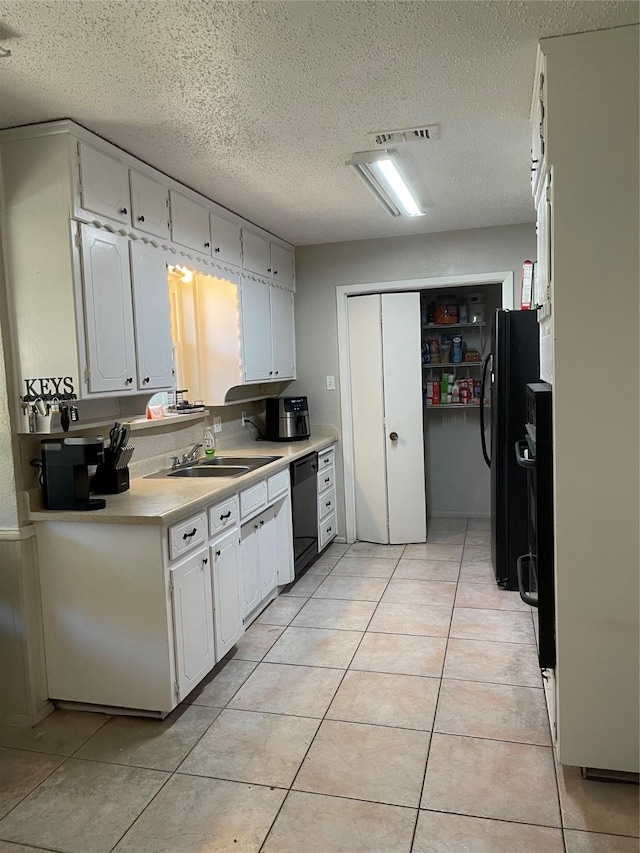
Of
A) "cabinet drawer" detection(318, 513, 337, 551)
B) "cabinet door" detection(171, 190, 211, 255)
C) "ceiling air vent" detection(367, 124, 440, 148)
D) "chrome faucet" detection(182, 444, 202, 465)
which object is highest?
"ceiling air vent" detection(367, 124, 440, 148)

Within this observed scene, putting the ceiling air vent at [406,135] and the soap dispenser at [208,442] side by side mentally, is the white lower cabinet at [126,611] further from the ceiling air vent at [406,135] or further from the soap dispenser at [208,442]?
the ceiling air vent at [406,135]

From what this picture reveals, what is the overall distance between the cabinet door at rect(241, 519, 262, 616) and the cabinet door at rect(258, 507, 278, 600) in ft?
0.16

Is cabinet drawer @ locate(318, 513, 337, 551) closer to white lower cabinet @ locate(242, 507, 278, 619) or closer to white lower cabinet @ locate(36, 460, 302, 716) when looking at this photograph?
white lower cabinet @ locate(242, 507, 278, 619)

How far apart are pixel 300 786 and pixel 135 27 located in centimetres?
248

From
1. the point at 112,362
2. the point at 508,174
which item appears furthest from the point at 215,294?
the point at 508,174

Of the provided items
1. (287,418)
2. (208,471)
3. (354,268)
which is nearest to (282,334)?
(287,418)

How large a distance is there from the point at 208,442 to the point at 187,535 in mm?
1554

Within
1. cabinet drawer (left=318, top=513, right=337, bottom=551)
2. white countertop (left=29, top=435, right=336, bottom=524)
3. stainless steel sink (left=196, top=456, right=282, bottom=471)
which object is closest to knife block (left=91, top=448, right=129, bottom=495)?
white countertop (left=29, top=435, right=336, bottom=524)

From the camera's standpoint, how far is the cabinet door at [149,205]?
2.92 m

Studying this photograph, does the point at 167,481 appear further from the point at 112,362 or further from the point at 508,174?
the point at 508,174

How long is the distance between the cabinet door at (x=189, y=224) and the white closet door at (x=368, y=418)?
64.3 inches

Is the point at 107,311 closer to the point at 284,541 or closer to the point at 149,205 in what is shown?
the point at 149,205

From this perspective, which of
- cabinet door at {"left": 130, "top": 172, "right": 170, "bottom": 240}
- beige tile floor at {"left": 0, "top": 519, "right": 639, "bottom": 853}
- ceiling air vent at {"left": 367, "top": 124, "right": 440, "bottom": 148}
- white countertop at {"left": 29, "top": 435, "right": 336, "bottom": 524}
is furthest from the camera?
cabinet door at {"left": 130, "top": 172, "right": 170, "bottom": 240}

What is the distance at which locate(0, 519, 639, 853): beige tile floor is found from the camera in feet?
6.41
